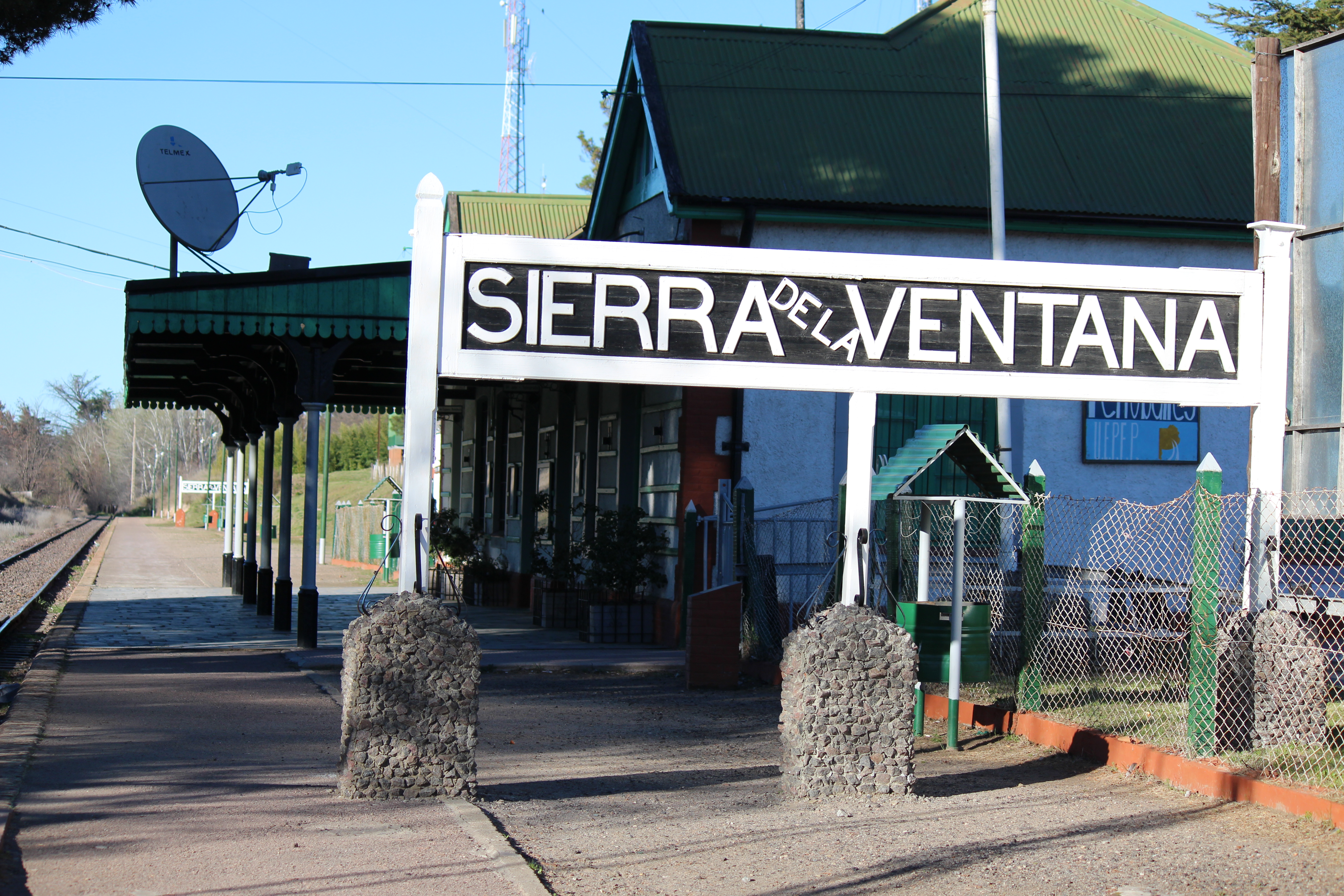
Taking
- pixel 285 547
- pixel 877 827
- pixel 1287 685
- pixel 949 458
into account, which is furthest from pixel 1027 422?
pixel 877 827

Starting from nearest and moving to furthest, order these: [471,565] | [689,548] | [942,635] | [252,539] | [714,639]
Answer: [942,635] < [714,639] < [689,548] < [252,539] < [471,565]

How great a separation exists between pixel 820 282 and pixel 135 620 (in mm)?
13394

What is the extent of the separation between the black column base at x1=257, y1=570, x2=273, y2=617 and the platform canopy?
129 inches

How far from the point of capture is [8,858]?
562 cm

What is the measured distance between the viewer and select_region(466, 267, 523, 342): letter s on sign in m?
7.17

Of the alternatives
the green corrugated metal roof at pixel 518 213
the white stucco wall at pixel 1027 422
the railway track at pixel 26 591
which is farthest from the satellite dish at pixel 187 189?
the green corrugated metal roof at pixel 518 213

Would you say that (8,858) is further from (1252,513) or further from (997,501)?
(1252,513)

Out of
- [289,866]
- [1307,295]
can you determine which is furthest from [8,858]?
[1307,295]

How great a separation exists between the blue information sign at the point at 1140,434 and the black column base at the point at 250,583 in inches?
506

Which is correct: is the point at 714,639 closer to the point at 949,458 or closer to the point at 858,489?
the point at 949,458

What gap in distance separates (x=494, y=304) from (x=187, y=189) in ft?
30.0

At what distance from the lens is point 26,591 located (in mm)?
23938

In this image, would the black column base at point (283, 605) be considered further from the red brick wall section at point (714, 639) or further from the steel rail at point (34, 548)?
the steel rail at point (34, 548)

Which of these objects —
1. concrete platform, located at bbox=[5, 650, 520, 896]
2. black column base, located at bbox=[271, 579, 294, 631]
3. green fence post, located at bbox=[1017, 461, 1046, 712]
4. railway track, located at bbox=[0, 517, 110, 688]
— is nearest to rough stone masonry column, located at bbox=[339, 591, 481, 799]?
concrete platform, located at bbox=[5, 650, 520, 896]
